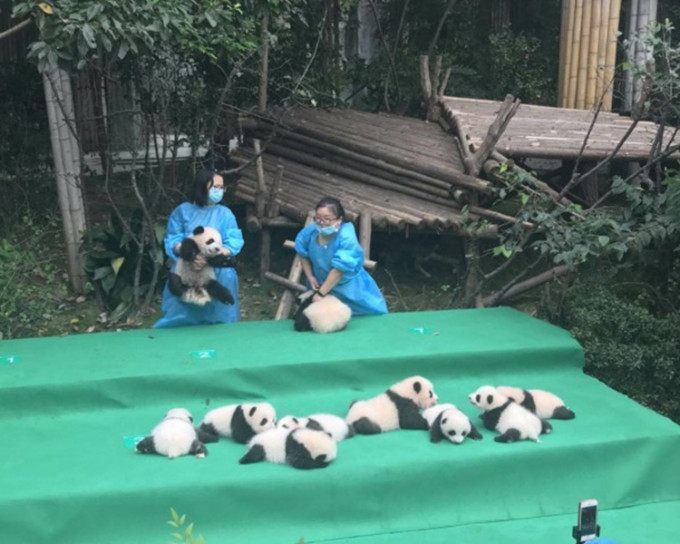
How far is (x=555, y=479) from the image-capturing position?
412 centimetres

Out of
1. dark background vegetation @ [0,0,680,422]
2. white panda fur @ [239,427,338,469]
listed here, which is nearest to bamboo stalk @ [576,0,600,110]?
dark background vegetation @ [0,0,680,422]

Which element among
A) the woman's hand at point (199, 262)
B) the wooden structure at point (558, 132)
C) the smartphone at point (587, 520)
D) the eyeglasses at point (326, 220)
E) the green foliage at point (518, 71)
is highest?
the green foliage at point (518, 71)

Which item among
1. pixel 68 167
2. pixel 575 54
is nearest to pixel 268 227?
pixel 68 167

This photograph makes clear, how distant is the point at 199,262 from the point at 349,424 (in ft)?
5.82

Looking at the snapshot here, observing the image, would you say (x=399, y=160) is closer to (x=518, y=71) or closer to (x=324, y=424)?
(x=324, y=424)

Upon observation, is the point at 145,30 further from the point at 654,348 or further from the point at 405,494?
the point at 654,348

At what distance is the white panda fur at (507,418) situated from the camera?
13.8 ft

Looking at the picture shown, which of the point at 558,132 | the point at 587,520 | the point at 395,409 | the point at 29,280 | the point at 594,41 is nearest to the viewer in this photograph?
the point at 587,520

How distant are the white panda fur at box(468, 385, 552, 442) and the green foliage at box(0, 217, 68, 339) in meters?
4.00

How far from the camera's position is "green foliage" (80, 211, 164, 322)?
7090 mm

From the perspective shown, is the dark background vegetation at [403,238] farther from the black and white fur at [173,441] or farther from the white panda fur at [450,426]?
the black and white fur at [173,441]

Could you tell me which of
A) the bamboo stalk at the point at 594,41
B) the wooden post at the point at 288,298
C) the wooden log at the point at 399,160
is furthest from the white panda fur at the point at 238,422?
the bamboo stalk at the point at 594,41

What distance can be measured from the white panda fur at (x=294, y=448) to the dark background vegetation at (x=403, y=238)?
2.26 metres

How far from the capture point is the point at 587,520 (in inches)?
102
